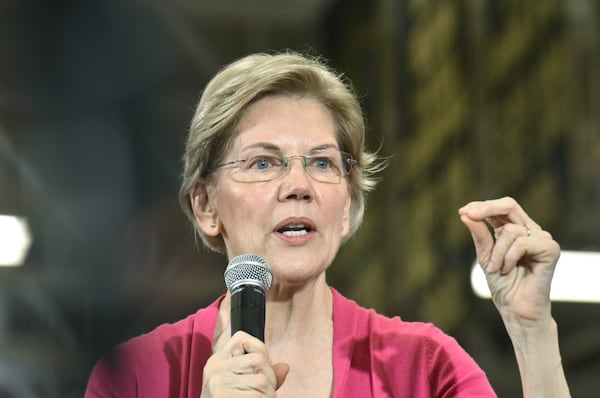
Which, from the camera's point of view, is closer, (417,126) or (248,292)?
(248,292)

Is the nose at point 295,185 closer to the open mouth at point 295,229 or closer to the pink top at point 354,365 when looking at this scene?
the open mouth at point 295,229

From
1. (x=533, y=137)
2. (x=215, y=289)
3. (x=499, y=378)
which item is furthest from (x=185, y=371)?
(x=499, y=378)

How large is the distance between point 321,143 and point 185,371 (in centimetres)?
40

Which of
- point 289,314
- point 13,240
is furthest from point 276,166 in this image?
point 13,240

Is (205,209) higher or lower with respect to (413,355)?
higher

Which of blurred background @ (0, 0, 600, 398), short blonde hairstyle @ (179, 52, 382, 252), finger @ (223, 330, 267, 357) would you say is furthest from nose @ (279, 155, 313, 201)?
blurred background @ (0, 0, 600, 398)

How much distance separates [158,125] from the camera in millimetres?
2598

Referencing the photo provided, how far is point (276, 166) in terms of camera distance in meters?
1.50

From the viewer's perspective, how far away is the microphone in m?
1.14

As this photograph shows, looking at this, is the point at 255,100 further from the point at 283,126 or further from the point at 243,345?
the point at 243,345

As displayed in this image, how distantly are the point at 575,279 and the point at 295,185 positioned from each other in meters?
3.19

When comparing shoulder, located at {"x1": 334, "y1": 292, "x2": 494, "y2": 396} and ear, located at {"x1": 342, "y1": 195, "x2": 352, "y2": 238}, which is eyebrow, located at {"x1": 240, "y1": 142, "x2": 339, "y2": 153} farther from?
shoulder, located at {"x1": 334, "y1": 292, "x2": 494, "y2": 396}

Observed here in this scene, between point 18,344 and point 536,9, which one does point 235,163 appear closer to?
point 18,344

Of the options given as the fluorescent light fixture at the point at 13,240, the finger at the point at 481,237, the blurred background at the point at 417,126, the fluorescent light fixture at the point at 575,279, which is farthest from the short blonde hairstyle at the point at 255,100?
the fluorescent light fixture at the point at 575,279
